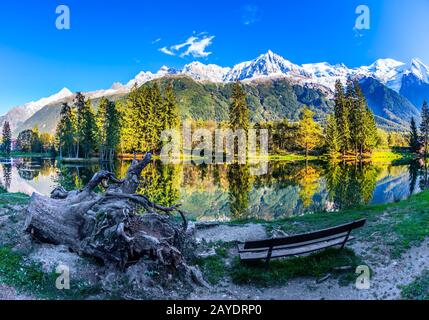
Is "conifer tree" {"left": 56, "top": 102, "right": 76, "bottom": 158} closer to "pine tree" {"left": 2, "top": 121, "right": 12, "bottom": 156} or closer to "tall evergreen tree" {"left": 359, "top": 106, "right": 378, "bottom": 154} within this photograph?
"pine tree" {"left": 2, "top": 121, "right": 12, "bottom": 156}

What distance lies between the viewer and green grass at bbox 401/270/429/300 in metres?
6.94

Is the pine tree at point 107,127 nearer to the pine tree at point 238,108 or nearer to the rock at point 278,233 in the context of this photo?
the pine tree at point 238,108

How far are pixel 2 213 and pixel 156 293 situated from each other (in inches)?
292

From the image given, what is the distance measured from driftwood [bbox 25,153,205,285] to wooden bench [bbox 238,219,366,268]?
156cm

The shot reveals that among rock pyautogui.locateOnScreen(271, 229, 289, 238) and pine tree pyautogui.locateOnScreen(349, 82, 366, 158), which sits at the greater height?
pine tree pyautogui.locateOnScreen(349, 82, 366, 158)

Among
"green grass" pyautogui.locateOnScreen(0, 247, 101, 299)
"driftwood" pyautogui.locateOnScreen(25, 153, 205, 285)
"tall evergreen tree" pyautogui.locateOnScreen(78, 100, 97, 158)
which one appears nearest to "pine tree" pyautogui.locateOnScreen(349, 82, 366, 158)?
"tall evergreen tree" pyautogui.locateOnScreen(78, 100, 97, 158)

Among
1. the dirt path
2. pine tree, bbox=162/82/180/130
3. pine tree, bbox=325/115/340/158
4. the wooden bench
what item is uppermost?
pine tree, bbox=162/82/180/130

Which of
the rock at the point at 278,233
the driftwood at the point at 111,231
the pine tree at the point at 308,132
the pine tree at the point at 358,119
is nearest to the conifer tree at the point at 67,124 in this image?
the pine tree at the point at 308,132

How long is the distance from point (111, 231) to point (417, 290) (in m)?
7.16

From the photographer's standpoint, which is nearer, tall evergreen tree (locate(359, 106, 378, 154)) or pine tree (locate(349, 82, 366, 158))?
pine tree (locate(349, 82, 366, 158))

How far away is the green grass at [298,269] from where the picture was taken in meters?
8.46

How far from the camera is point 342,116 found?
7512 centimetres

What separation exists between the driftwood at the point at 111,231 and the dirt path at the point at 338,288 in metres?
0.77
